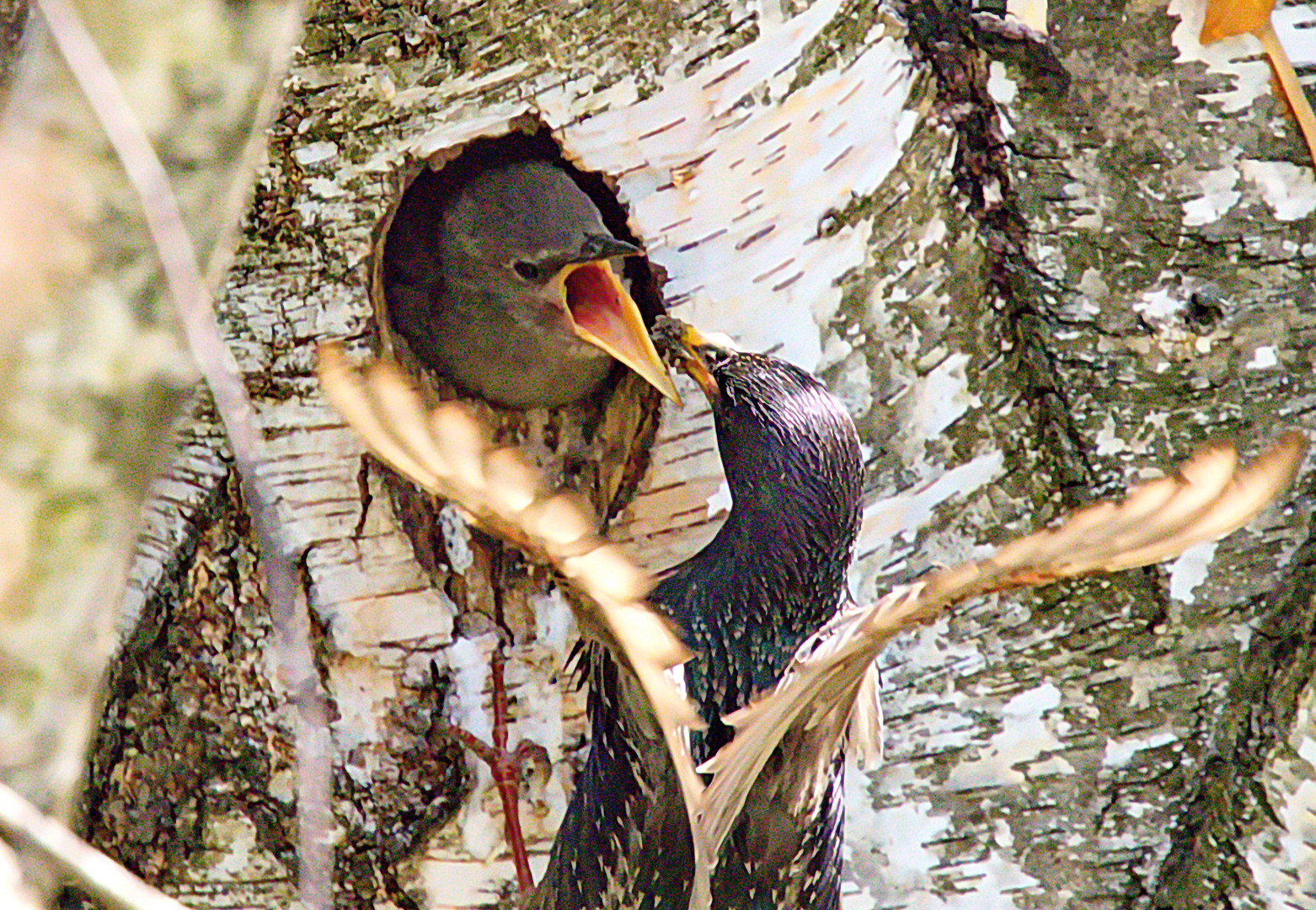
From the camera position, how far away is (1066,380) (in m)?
2.25

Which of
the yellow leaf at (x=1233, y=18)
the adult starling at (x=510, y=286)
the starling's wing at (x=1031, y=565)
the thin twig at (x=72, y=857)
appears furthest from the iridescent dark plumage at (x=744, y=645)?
the thin twig at (x=72, y=857)

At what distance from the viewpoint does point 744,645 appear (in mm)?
2176

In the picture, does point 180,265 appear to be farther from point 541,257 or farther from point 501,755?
point 541,257

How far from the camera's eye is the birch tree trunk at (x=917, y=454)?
2188mm

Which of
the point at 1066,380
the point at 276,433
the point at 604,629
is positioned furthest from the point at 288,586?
the point at 1066,380

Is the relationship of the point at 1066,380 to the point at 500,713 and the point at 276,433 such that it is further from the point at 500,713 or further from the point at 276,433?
the point at 276,433

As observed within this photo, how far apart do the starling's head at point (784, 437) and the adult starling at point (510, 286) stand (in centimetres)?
46

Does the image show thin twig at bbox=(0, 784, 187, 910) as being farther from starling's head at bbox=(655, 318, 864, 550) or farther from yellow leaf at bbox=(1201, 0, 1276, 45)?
yellow leaf at bbox=(1201, 0, 1276, 45)

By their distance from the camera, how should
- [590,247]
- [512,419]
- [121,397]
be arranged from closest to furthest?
[121,397]
[590,247]
[512,419]

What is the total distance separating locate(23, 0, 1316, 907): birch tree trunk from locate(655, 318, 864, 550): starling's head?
0.07m

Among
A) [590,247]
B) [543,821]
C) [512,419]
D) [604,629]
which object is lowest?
[543,821]

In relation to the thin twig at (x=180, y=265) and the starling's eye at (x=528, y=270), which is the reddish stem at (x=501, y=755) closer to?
the starling's eye at (x=528, y=270)

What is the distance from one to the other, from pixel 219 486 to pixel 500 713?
0.49 meters

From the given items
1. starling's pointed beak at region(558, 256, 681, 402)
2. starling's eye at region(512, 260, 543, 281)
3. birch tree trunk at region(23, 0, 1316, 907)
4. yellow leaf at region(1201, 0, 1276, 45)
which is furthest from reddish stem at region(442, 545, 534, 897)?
yellow leaf at region(1201, 0, 1276, 45)
